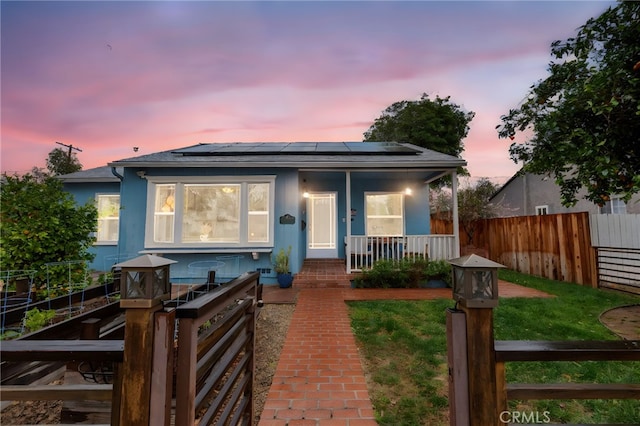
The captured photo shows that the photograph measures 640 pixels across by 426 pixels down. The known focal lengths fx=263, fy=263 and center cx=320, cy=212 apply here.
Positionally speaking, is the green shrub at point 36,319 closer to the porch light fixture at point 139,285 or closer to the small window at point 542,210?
the porch light fixture at point 139,285

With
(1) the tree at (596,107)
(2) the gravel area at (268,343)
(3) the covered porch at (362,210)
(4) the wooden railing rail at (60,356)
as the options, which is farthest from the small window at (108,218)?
(1) the tree at (596,107)

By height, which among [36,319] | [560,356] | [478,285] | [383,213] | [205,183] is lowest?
[36,319]

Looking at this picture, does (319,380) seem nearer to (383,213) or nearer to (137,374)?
(137,374)

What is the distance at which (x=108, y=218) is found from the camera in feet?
30.8

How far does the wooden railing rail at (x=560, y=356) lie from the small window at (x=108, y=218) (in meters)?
11.2

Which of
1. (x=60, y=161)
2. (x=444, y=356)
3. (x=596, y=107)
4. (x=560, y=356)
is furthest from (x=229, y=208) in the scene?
(x=60, y=161)

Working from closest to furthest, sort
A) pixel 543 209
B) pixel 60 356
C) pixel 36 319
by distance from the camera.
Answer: pixel 60 356, pixel 36 319, pixel 543 209

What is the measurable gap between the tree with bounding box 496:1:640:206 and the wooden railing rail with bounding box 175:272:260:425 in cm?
492

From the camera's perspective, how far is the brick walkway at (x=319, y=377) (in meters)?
2.30

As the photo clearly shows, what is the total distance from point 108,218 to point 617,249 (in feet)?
49.6

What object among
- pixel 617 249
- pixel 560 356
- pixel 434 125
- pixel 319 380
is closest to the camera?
pixel 560 356

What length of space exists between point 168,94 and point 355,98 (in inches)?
289

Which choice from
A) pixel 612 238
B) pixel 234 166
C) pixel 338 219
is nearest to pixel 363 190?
pixel 338 219

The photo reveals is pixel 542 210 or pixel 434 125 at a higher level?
pixel 434 125
